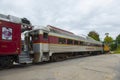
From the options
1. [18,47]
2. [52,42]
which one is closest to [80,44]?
[52,42]

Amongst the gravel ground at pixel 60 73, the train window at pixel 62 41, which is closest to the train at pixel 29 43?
the train window at pixel 62 41

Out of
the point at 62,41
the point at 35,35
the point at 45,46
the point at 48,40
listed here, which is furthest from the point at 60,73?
the point at 62,41

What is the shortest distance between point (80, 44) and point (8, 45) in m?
16.7

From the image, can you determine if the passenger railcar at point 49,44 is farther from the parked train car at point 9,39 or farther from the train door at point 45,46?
the parked train car at point 9,39

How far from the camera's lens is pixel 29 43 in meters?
18.0

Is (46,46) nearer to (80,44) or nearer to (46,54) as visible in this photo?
(46,54)

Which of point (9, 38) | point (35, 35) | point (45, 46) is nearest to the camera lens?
point (9, 38)

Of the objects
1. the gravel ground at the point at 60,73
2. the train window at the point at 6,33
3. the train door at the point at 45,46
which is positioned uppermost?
the train window at the point at 6,33

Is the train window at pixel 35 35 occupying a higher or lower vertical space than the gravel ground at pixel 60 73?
higher

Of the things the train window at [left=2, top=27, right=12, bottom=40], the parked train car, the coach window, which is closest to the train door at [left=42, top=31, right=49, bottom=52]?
the coach window

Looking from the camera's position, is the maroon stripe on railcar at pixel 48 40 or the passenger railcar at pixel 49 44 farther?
the maroon stripe on railcar at pixel 48 40

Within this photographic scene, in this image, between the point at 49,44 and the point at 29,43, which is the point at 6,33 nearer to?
the point at 29,43

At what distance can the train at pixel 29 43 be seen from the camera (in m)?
13.5

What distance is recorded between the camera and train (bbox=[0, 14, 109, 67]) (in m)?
13.5
